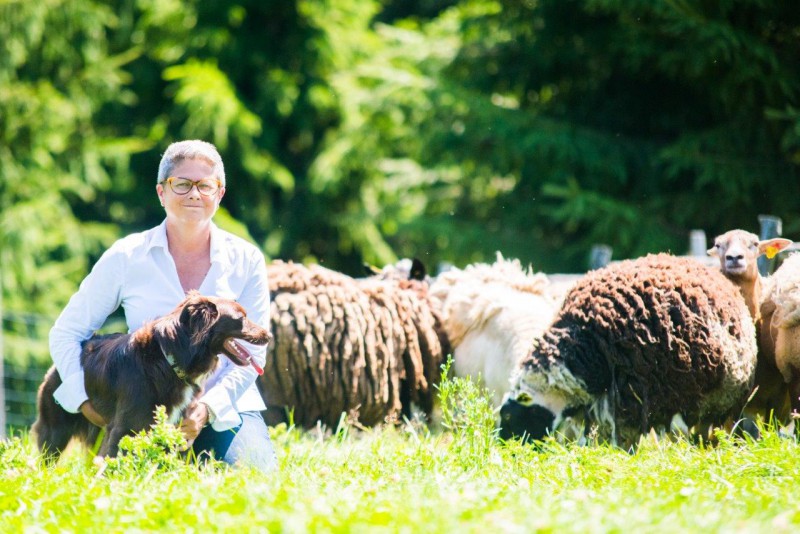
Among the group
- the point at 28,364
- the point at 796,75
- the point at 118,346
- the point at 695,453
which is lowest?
the point at 28,364

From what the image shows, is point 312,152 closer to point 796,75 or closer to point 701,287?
point 796,75

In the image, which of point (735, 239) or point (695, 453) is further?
point (735, 239)

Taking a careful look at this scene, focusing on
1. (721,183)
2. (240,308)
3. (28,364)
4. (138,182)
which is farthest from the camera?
(138,182)

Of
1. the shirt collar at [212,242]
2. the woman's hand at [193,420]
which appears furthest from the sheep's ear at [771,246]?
the woman's hand at [193,420]

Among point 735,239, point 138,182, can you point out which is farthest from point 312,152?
point 735,239

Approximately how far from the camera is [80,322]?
4160 mm

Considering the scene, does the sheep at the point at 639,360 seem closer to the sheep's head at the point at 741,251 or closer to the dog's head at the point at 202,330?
the sheep's head at the point at 741,251

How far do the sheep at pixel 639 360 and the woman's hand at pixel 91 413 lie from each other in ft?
6.52

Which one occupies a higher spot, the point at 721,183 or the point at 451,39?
the point at 451,39

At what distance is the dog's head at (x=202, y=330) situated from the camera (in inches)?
152

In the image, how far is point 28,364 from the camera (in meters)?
13.8

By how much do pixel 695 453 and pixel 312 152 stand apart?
1355 centimetres

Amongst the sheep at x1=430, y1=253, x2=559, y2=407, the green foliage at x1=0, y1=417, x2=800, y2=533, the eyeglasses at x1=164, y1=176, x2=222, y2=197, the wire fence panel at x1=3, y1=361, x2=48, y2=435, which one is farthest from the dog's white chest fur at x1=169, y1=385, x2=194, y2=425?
the wire fence panel at x1=3, y1=361, x2=48, y2=435

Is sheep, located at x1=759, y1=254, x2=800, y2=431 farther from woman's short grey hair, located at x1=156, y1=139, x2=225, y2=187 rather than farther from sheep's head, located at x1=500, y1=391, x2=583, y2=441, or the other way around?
woman's short grey hair, located at x1=156, y1=139, x2=225, y2=187
